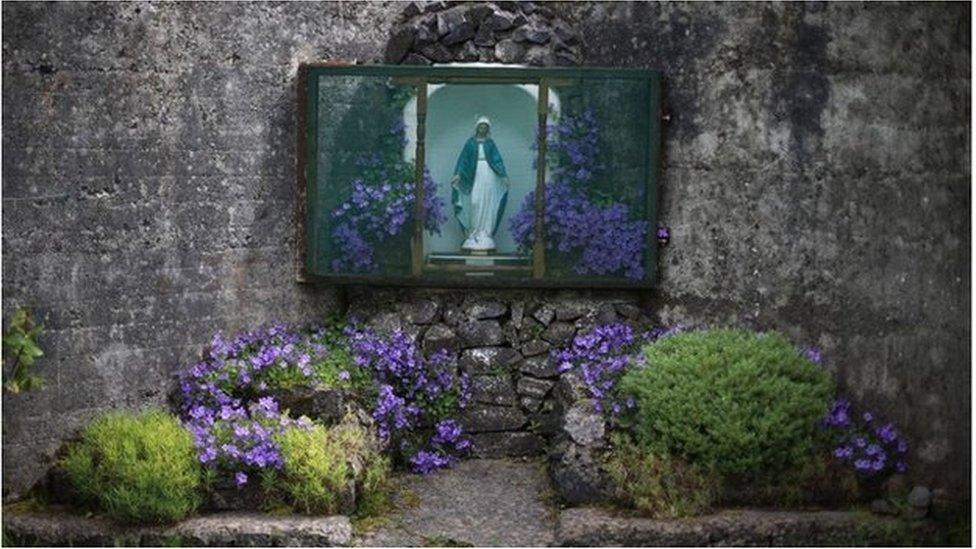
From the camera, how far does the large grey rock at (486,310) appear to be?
9.34 meters

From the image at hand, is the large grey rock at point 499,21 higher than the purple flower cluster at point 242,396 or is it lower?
higher

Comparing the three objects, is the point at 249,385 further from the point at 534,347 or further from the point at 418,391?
the point at 534,347

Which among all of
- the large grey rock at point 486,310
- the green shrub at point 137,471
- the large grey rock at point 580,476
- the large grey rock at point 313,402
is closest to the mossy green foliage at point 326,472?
the large grey rock at point 313,402

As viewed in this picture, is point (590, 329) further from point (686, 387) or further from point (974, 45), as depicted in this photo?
point (974, 45)

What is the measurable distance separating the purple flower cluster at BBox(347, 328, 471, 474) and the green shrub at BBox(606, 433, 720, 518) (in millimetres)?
1293

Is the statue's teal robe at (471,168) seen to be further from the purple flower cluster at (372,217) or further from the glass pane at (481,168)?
the purple flower cluster at (372,217)

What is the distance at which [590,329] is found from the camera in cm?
923

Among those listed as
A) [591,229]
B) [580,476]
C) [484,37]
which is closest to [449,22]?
[484,37]

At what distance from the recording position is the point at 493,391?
9242mm

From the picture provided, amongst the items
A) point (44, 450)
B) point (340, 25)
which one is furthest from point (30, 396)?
point (340, 25)

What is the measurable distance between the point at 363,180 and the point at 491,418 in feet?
5.04

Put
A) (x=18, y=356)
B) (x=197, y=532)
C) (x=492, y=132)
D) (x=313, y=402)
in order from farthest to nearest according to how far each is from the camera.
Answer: (x=492, y=132), (x=313, y=402), (x=18, y=356), (x=197, y=532)

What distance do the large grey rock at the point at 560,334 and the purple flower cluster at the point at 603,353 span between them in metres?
0.04

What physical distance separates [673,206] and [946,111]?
1588mm
